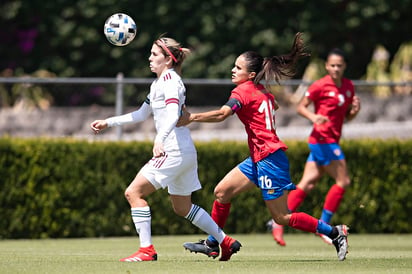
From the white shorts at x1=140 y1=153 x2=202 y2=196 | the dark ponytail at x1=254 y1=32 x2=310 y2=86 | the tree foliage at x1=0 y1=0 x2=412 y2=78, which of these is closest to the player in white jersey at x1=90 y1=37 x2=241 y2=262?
the white shorts at x1=140 y1=153 x2=202 y2=196

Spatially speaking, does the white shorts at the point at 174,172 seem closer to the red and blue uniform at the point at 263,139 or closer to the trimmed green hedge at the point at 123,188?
the red and blue uniform at the point at 263,139

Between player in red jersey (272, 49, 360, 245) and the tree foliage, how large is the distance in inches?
428

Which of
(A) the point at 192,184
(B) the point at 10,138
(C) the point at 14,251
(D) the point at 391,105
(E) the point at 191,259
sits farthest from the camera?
(D) the point at 391,105

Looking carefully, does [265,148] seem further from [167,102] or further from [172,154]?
[167,102]

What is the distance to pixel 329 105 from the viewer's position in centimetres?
1313

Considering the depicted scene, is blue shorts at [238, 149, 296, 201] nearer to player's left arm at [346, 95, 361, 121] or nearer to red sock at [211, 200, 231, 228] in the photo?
red sock at [211, 200, 231, 228]

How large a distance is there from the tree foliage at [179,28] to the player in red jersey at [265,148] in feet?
45.4

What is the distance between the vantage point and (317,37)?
25078 millimetres

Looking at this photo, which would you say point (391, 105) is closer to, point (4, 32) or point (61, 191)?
point (61, 191)

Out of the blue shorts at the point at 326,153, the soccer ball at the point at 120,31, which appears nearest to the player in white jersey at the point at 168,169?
the soccer ball at the point at 120,31

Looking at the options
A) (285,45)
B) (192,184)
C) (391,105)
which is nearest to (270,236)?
(391,105)

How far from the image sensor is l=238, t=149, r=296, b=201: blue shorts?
32.1 feet

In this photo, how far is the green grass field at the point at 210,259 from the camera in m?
8.95

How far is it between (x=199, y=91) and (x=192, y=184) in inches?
264
